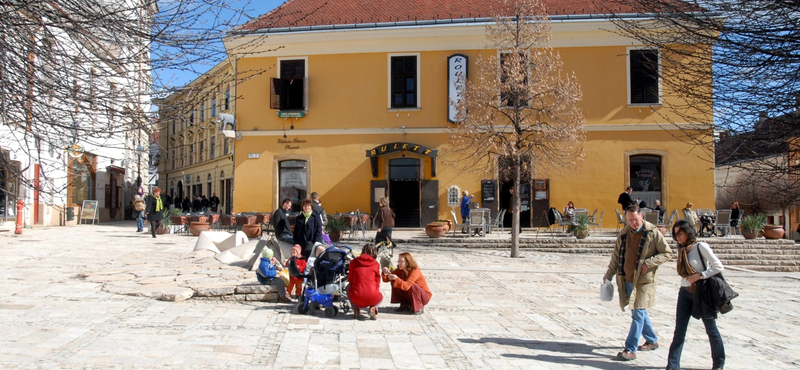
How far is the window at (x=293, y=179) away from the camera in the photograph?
23438 millimetres

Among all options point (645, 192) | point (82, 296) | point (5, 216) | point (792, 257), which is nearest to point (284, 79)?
point (5, 216)

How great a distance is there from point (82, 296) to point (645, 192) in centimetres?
1937

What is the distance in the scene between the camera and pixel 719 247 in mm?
→ 17359

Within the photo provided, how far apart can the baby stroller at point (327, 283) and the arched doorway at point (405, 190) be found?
1485cm

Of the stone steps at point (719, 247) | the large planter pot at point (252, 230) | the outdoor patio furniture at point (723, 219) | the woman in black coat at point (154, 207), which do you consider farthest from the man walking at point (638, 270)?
the outdoor patio furniture at point (723, 219)

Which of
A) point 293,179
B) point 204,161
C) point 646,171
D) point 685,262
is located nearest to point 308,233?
point 685,262

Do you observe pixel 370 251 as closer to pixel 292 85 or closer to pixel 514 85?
pixel 514 85

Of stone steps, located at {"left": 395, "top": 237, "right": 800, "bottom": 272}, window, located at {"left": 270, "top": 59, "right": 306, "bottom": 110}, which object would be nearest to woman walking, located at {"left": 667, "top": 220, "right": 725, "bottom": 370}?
stone steps, located at {"left": 395, "top": 237, "right": 800, "bottom": 272}

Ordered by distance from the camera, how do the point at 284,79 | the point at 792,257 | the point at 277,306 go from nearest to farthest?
the point at 277,306
the point at 792,257
the point at 284,79

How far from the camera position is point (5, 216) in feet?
70.1

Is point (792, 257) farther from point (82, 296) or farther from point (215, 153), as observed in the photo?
point (215, 153)

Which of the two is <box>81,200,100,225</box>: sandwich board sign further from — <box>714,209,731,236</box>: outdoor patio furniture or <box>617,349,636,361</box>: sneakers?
<box>617,349,636,361</box>: sneakers

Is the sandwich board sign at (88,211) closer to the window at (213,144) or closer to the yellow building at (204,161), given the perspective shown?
the yellow building at (204,161)

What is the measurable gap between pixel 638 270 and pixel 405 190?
56.7 ft
